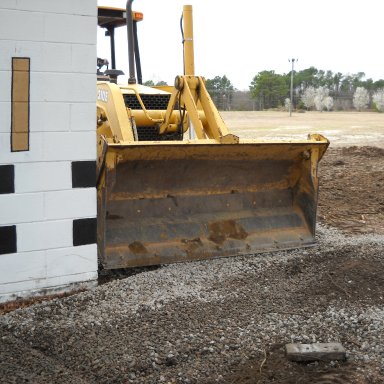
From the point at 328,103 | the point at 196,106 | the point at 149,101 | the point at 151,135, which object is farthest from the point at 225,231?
the point at 328,103

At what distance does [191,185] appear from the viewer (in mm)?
5258

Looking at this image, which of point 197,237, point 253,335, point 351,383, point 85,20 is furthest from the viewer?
point 197,237

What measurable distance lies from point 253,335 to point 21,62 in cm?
231

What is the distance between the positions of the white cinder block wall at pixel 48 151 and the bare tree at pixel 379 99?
1948 inches

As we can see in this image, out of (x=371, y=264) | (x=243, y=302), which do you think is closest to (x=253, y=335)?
(x=243, y=302)

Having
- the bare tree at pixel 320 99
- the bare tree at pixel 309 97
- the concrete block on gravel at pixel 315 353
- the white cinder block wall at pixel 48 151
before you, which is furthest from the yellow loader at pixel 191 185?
the bare tree at pixel 309 97

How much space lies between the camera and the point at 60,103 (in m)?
3.99

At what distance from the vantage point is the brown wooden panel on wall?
3.82 m

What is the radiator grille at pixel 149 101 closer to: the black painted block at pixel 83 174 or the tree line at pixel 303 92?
the black painted block at pixel 83 174

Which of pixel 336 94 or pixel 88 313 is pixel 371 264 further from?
pixel 336 94

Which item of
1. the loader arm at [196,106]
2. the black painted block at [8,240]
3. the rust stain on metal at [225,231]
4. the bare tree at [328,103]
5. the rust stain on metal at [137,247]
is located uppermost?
the bare tree at [328,103]

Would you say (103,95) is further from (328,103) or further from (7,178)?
(328,103)

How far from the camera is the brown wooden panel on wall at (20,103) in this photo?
3820 mm

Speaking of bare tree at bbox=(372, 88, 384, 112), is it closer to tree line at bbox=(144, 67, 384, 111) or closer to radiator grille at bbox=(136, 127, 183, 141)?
tree line at bbox=(144, 67, 384, 111)
